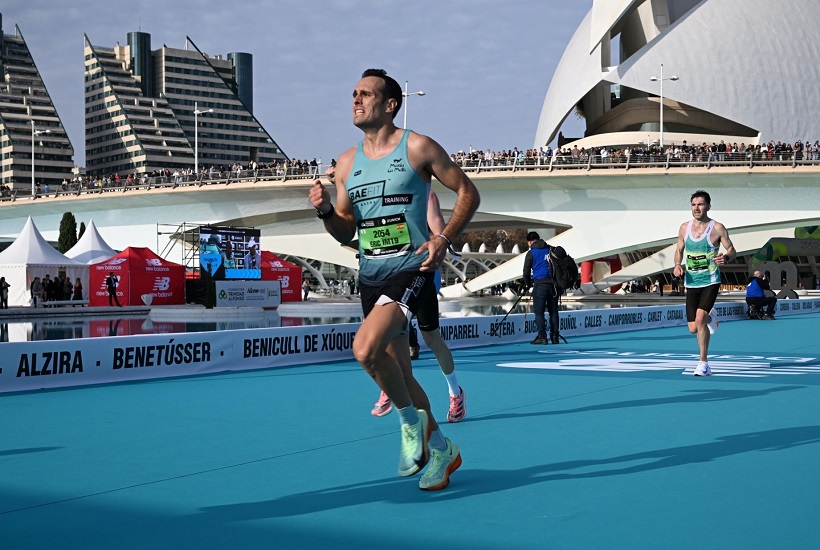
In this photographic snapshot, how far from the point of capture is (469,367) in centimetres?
1248

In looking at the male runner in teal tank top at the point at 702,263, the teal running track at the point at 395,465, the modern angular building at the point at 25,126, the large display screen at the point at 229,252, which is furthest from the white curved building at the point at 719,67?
the modern angular building at the point at 25,126

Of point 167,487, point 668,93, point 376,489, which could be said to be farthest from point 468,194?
point 668,93

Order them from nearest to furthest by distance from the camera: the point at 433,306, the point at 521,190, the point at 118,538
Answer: the point at 118,538, the point at 433,306, the point at 521,190

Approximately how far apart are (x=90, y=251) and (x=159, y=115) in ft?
468

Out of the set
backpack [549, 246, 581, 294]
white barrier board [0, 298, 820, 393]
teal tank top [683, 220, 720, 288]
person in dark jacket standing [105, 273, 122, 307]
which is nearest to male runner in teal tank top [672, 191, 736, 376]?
teal tank top [683, 220, 720, 288]

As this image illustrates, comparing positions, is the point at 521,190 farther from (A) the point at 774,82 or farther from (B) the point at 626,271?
(A) the point at 774,82

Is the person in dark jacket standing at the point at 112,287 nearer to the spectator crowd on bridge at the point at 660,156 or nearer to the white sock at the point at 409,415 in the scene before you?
the spectator crowd on bridge at the point at 660,156

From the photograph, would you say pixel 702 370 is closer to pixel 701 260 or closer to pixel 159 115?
pixel 701 260

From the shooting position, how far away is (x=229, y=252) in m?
36.5

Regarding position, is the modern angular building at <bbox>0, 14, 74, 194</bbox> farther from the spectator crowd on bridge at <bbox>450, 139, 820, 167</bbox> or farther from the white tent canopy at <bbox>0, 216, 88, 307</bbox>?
the white tent canopy at <bbox>0, 216, 88, 307</bbox>

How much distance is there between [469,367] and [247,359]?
2862 mm

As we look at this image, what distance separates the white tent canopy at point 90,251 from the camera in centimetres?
4078

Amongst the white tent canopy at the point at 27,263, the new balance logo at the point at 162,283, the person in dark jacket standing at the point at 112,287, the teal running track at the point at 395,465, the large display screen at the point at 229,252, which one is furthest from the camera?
the new balance logo at the point at 162,283

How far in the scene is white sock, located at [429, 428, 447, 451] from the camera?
497 centimetres
